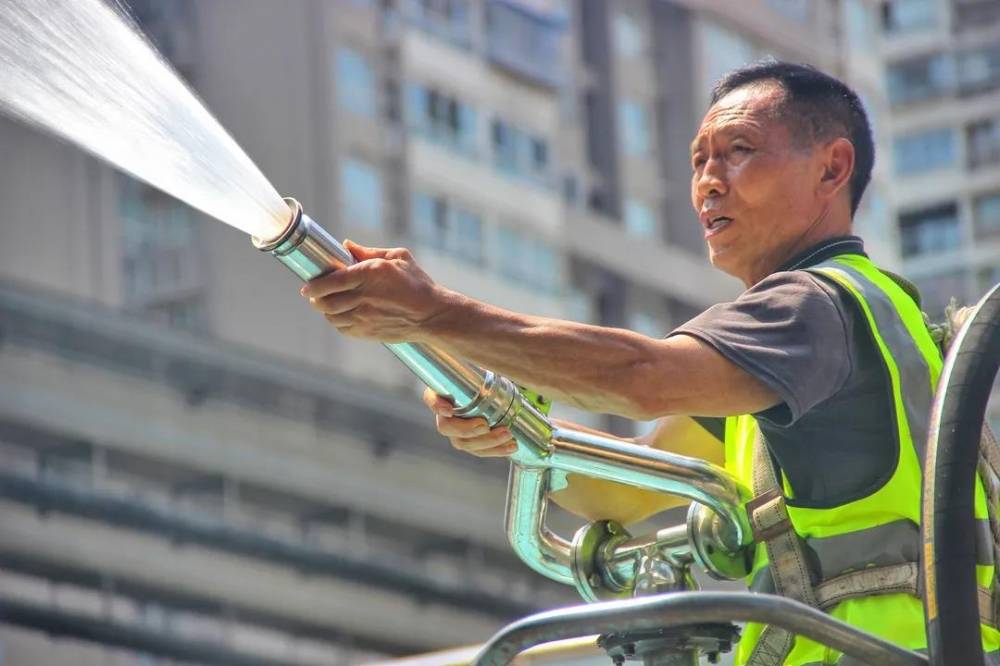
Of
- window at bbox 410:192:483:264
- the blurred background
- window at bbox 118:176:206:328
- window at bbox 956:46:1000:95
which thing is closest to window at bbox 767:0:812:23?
the blurred background

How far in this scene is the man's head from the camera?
172 inches

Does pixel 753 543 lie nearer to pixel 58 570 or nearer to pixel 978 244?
pixel 58 570

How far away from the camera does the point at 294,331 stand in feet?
190

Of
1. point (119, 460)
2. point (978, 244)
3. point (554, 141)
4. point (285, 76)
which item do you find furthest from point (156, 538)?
point (978, 244)

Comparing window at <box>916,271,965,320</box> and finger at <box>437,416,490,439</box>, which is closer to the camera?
finger at <box>437,416,490,439</box>

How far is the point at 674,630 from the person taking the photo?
3.42 meters

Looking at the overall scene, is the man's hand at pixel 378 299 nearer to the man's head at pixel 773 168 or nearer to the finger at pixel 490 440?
the finger at pixel 490 440

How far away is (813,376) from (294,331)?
178 ft

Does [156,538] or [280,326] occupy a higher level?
[280,326]

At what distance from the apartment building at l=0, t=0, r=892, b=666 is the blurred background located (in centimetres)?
7

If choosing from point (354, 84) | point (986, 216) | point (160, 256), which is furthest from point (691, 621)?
point (986, 216)

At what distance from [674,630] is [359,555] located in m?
53.2

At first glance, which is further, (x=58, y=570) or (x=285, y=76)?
(x=285, y=76)

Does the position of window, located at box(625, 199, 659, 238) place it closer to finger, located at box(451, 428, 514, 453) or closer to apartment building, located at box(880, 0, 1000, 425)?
apartment building, located at box(880, 0, 1000, 425)
